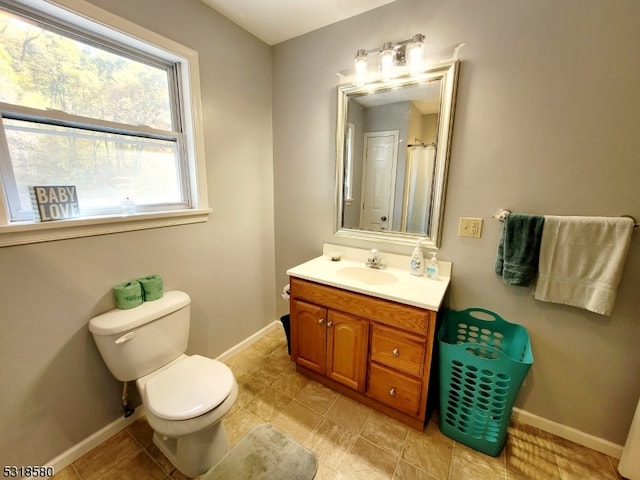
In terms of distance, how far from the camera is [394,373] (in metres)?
1.45

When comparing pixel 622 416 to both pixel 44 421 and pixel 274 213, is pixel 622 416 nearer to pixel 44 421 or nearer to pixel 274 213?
pixel 274 213

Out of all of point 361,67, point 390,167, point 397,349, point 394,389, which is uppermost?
point 361,67

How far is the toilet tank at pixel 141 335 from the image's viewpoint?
122 centimetres

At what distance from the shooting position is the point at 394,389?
1.46m

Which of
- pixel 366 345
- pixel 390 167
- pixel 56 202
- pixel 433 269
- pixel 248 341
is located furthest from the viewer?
pixel 248 341

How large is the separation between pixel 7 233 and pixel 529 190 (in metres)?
2.35

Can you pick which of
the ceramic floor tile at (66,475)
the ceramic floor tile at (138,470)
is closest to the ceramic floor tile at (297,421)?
the ceramic floor tile at (138,470)

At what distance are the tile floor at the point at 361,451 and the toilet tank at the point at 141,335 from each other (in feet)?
1.41

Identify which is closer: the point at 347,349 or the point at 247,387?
the point at 347,349

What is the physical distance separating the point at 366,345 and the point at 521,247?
3.20 feet

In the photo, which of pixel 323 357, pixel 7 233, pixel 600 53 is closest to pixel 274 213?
pixel 323 357

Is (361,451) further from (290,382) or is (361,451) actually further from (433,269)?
(433,269)

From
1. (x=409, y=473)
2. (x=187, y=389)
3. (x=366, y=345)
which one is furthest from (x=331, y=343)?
(x=187, y=389)

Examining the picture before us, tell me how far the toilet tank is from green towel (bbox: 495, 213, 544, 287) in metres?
1.79
